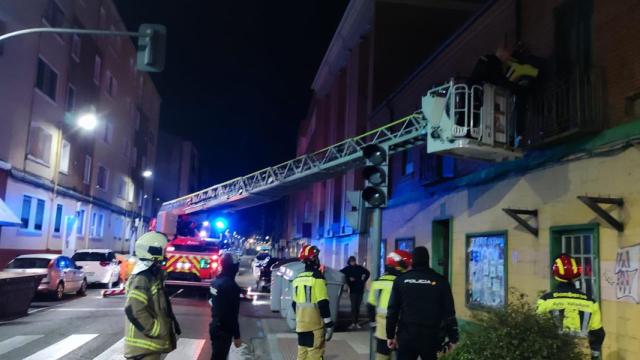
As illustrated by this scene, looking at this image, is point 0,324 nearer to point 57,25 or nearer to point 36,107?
point 36,107

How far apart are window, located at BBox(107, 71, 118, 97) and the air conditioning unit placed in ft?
103

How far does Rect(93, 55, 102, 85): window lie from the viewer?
109 feet

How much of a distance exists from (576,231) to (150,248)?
20.3ft

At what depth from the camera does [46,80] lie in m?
25.4

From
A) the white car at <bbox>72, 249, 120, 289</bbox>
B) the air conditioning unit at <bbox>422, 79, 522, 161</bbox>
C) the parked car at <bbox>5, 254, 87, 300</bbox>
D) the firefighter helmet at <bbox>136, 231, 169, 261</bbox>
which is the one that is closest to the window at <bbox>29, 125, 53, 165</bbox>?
the white car at <bbox>72, 249, 120, 289</bbox>

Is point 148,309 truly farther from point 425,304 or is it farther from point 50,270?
point 50,270

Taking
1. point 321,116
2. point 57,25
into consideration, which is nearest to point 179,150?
point 321,116

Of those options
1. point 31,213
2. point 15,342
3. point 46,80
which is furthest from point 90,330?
point 46,80

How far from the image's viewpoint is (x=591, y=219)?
7996mm

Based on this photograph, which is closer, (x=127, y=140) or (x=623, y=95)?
(x=623, y=95)

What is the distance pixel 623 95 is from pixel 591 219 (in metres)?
1.71

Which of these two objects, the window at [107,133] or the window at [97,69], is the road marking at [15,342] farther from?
the window at [107,133]

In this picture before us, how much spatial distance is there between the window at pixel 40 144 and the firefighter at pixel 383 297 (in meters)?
20.8

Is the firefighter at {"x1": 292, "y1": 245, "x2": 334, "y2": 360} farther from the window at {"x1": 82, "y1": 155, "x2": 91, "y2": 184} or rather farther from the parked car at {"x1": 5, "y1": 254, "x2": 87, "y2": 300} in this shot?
the window at {"x1": 82, "y1": 155, "x2": 91, "y2": 184}
